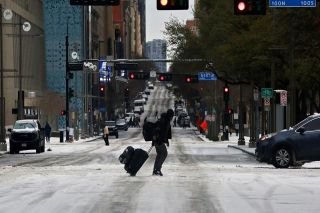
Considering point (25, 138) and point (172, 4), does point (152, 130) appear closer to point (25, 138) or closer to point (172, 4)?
point (172, 4)

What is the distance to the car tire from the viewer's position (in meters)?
28.6

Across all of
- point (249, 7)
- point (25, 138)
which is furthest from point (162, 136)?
point (25, 138)

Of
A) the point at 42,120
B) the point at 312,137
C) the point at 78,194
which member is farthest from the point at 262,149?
the point at 42,120

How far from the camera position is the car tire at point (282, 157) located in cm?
2862

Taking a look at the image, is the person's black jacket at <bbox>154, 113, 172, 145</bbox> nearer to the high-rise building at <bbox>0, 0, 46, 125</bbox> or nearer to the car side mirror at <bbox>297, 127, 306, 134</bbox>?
the car side mirror at <bbox>297, 127, 306, 134</bbox>

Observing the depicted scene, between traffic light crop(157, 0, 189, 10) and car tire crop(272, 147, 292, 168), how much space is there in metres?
6.23

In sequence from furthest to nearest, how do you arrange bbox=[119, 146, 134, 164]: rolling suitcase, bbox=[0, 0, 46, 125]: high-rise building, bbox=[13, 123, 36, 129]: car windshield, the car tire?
1. bbox=[0, 0, 46, 125]: high-rise building
2. bbox=[13, 123, 36, 129]: car windshield
3. the car tire
4. bbox=[119, 146, 134, 164]: rolling suitcase

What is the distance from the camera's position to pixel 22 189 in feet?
61.4

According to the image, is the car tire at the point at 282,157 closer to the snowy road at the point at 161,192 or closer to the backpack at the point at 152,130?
the snowy road at the point at 161,192

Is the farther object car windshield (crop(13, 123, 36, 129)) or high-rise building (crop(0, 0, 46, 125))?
→ high-rise building (crop(0, 0, 46, 125))

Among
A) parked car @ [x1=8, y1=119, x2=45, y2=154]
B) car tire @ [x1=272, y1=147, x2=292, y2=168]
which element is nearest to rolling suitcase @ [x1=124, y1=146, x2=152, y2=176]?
car tire @ [x1=272, y1=147, x2=292, y2=168]

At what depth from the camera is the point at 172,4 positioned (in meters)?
26.1

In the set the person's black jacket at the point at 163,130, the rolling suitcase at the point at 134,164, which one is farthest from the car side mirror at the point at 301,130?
the rolling suitcase at the point at 134,164

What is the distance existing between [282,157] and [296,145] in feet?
2.23
